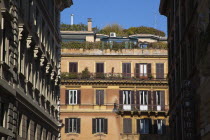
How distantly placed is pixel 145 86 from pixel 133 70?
288 cm

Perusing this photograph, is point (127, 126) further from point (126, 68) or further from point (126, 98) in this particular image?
point (126, 68)

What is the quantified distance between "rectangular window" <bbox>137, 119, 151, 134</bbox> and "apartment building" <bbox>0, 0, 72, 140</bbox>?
2326cm

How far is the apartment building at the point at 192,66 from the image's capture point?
1762cm

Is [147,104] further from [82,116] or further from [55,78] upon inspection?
[55,78]

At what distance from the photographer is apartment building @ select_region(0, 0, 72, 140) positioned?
88.4 feet

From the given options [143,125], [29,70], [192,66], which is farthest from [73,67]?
[192,66]

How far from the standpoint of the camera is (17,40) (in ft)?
97.2

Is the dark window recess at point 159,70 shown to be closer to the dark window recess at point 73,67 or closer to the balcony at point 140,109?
the balcony at point 140,109

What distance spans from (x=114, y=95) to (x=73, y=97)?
5.30 m

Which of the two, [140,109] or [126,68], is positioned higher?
[126,68]

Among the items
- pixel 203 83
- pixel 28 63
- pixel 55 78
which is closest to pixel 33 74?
pixel 28 63

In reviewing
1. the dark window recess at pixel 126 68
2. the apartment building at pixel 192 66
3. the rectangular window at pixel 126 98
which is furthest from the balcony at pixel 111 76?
the apartment building at pixel 192 66

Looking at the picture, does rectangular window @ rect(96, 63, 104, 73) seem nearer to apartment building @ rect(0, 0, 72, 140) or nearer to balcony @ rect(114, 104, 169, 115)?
balcony @ rect(114, 104, 169, 115)

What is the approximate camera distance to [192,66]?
32.1m
